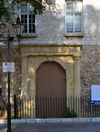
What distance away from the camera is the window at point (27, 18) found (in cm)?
1284

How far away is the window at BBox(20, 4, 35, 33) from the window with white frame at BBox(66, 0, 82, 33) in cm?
196

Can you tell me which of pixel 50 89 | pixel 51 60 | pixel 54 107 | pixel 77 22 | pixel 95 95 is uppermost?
pixel 77 22

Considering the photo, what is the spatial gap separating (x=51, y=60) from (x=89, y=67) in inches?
83.4

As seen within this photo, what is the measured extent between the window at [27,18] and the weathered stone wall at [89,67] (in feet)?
10.3

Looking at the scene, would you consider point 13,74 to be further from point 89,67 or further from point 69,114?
point 89,67

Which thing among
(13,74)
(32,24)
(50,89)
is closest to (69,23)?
(32,24)

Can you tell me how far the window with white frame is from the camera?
12.8m

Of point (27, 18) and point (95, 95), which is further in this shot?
point (27, 18)

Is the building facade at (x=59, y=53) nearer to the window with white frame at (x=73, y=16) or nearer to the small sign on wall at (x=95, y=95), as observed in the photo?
the window with white frame at (x=73, y=16)

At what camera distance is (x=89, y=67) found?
41.3 feet

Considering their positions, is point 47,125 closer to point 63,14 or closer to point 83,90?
point 83,90

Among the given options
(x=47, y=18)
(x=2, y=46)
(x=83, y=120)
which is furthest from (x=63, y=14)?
(x=83, y=120)

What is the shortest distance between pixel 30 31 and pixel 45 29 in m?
0.90

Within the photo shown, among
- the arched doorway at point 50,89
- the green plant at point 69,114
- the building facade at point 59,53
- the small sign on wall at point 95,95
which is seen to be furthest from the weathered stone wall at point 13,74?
the small sign on wall at point 95,95
